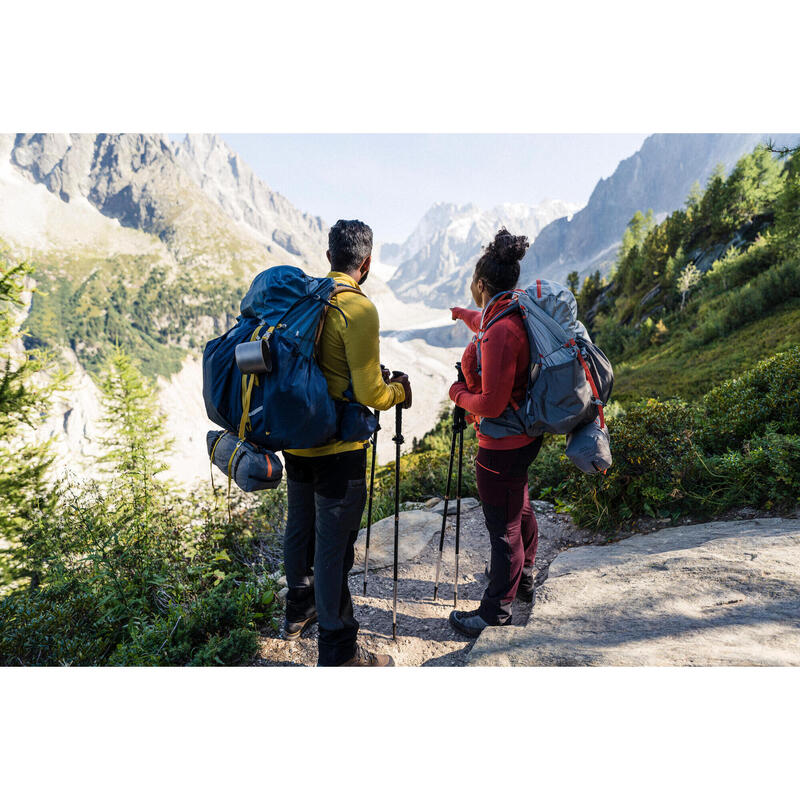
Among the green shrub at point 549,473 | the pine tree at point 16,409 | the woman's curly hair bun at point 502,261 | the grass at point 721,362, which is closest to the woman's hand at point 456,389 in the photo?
the woman's curly hair bun at point 502,261

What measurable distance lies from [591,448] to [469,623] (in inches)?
58.5

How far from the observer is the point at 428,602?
11.9 feet

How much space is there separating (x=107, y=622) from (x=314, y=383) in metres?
2.70

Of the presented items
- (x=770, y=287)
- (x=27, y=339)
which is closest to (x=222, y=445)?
(x=770, y=287)

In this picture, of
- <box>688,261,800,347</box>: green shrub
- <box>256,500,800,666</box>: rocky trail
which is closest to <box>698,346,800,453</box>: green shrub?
<box>256,500,800,666</box>: rocky trail

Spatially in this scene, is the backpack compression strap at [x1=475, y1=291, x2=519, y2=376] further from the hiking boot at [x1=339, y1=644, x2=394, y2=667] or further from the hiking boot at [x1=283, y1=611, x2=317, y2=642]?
the hiking boot at [x1=283, y1=611, x2=317, y2=642]

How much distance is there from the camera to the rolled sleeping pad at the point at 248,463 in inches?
86.9

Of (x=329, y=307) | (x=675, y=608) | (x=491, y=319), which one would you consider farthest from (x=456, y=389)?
(x=675, y=608)

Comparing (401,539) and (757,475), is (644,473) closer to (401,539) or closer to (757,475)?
(757,475)

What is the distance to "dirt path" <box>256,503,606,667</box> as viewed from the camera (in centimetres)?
296

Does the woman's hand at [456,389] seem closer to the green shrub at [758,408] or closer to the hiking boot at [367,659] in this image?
the hiking boot at [367,659]

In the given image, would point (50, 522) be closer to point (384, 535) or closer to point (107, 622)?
point (107, 622)

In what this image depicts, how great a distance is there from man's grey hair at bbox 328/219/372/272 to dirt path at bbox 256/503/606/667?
2.56 m

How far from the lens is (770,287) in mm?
11773
